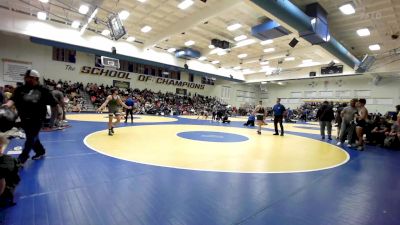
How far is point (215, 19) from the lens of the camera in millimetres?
12953

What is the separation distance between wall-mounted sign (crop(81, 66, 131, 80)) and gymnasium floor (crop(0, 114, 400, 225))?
18999 mm

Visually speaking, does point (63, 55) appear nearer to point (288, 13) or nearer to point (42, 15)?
point (42, 15)

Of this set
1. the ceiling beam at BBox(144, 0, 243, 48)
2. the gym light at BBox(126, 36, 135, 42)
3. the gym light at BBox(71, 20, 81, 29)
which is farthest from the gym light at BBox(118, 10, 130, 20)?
the gym light at BBox(126, 36, 135, 42)

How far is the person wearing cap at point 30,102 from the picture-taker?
10.5ft

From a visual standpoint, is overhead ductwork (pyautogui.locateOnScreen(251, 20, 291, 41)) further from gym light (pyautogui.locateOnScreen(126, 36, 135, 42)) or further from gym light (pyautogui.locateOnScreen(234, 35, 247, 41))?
gym light (pyautogui.locateOnScreen(126, 36, 135, 42))

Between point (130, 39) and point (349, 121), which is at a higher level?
point (130, 39)

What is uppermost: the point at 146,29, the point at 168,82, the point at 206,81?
the point at 146,29

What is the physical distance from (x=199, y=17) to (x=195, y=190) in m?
11.2

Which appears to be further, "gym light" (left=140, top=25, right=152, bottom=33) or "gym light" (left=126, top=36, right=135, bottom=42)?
"gym light" (left=126, top=36, right=135, bottom=42)

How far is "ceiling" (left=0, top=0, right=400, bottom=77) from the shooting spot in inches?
408

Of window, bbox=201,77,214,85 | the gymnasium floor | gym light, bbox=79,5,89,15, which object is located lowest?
the gymnasium floor

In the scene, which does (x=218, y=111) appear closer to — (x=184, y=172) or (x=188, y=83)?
(x=184, y=172)

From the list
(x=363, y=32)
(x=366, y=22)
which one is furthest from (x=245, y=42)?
(x=366, y=22)

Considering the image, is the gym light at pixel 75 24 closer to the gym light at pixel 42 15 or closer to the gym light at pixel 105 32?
the gym light at pixel 42 15
